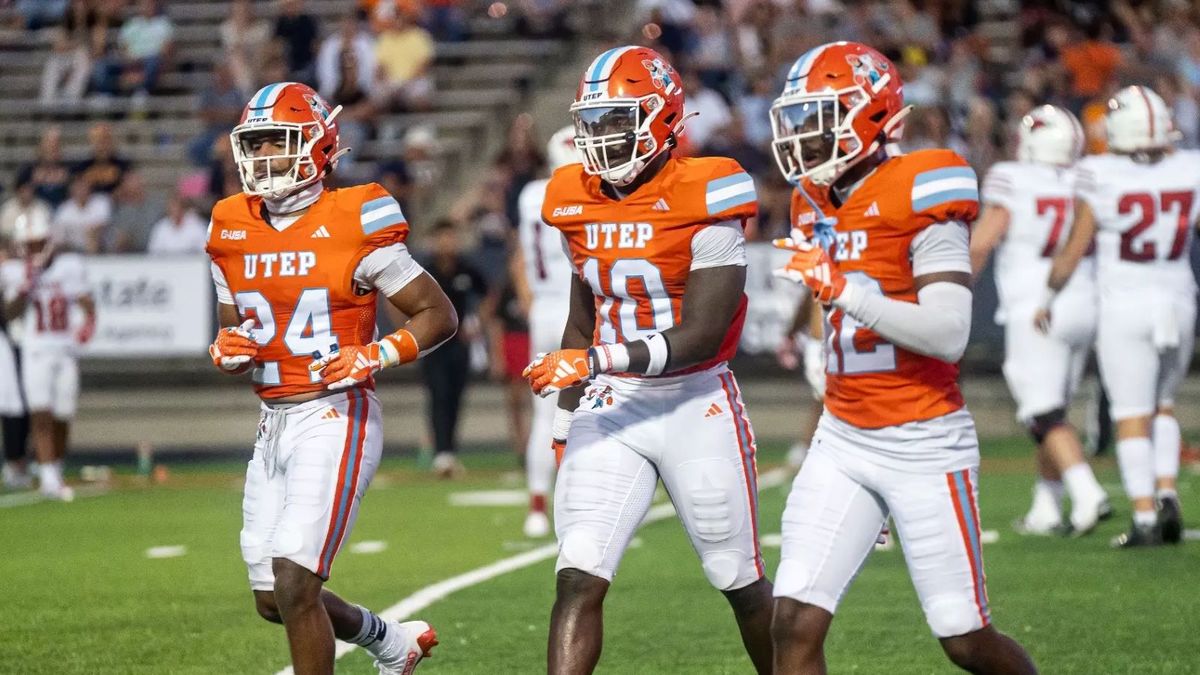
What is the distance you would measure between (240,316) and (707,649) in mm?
2112

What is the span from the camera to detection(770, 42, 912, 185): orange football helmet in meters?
4.54

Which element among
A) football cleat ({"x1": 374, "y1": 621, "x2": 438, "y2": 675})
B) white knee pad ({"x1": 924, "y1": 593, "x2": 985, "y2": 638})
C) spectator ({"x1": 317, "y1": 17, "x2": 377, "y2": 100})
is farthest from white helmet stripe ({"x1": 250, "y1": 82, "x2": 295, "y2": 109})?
spectator ({"x1": 317, "y1": 17, "x2": 377, "y2": 100})

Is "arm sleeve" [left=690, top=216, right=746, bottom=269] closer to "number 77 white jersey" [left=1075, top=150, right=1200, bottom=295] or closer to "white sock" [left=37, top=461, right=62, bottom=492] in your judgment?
"number 77 white jersey" [left=1075, top=150, right=1200, bottom=295]

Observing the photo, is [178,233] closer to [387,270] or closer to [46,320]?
[46,320]

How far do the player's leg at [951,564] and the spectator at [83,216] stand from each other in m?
12.8

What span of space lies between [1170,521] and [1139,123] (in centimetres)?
185

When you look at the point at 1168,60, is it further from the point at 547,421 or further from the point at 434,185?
the point at 547,421

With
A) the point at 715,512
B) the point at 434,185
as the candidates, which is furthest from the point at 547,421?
the point at 434,185

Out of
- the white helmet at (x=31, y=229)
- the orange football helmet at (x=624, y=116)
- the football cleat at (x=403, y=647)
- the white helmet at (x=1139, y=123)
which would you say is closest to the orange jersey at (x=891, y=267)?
the orange football helmet at (x=624, y=116)

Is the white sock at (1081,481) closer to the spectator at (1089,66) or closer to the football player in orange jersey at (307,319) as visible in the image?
the football player in orange jersey at (307,319)

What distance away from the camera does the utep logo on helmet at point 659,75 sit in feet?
17.0

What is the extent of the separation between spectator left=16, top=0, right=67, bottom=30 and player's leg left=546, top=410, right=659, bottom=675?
55.2 feet

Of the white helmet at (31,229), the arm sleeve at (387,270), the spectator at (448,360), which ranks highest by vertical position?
the arm sleeve at (387,270)

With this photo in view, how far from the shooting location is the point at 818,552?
14.7 feet
